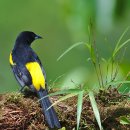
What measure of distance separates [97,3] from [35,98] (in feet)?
7.69

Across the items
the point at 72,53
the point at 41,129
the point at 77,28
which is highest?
the point at 77,28

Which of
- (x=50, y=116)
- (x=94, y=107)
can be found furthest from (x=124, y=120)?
(x=50, y=116)

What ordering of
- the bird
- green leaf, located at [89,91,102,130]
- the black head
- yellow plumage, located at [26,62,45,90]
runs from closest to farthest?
green leaf, located at [89,91,102,130]
the bird
yellow plumage, located at [26,62,45,90]
the black head

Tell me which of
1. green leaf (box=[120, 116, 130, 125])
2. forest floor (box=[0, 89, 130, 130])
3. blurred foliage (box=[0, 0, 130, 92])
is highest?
forest floor (box=[0, 89, 130, 130])

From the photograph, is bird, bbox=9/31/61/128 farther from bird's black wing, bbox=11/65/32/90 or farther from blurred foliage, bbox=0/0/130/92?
blurred foliage, bbox=0/0/130/92

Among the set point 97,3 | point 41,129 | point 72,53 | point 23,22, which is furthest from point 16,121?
point 23,22

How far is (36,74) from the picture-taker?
26.0 ft

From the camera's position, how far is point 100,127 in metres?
6.21

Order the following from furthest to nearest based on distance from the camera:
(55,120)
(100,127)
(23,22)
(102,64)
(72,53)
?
(23,22)
(72,53)
(102,64)
(55,120)
(100,127)

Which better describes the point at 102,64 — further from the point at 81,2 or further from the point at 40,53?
the point at 40,53

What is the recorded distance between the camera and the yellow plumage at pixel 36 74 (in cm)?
773

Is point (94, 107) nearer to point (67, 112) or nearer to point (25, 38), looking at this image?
point (67, 112)

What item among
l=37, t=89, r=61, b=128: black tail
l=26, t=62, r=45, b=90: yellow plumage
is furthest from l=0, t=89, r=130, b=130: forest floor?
l=26, t=62, r=45, b=90: yellow plumage

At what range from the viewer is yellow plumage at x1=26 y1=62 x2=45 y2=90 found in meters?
7.73
